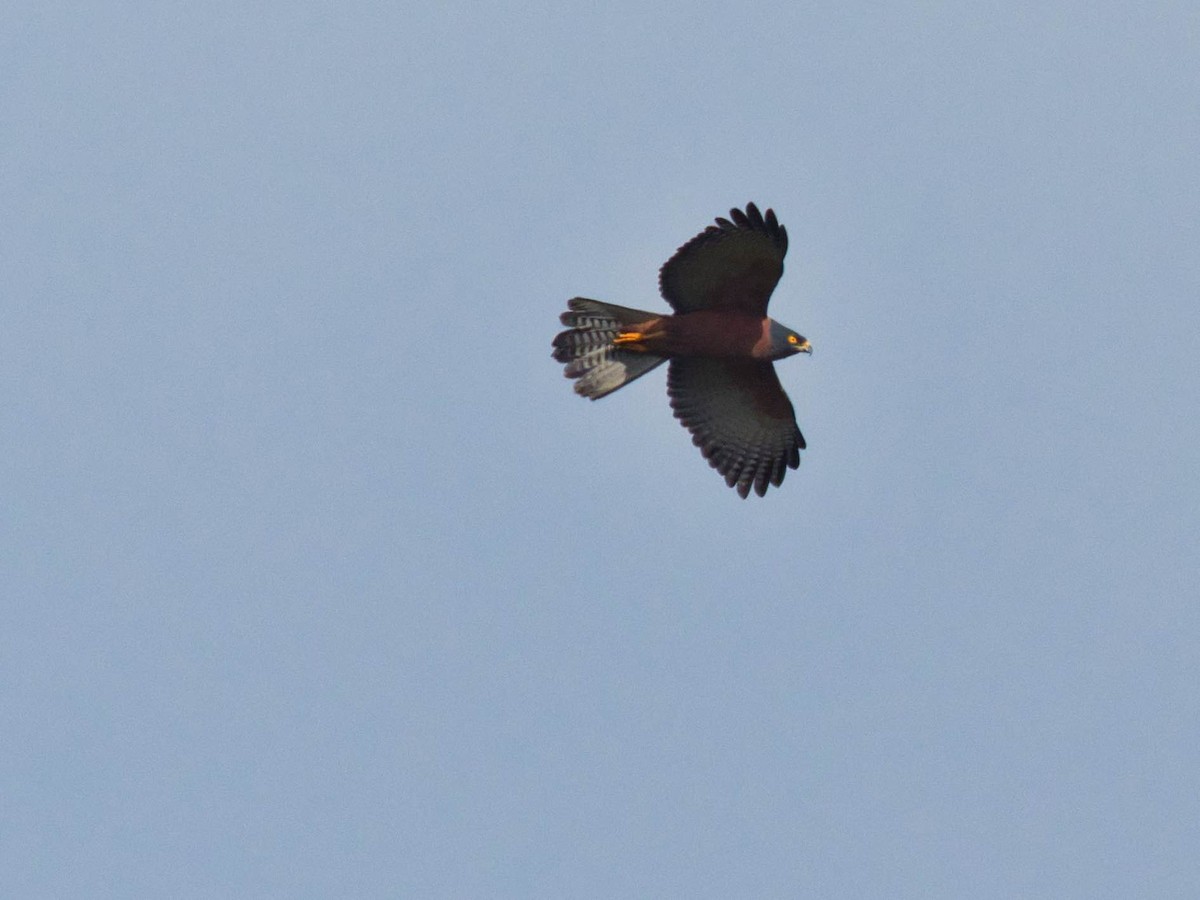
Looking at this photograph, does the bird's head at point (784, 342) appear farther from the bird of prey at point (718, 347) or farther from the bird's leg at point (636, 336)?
the bird's leg at point (636, 336)

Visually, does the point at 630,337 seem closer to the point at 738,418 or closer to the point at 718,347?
the point at 718,347

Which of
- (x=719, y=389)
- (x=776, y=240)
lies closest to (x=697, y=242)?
(x=776, y=240)

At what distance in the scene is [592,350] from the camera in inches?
1022

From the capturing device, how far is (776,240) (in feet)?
81.0

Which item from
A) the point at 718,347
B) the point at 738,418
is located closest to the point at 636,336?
the point at 718,347

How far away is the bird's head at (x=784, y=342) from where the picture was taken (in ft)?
84.6

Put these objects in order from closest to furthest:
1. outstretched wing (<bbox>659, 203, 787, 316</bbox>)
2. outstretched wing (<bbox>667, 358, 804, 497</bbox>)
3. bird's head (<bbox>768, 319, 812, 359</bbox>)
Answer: outstretched wing (<bbox>659, 203, 787, 316</bbox>), bird's head (<bbox>768, 319, 812, 359</bbox>), outstretched wing (<bbox>667, 358, 804, 497</bbox>)

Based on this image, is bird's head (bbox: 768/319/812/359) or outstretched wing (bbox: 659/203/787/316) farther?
bird's head (bbox: 768/319/812/359)

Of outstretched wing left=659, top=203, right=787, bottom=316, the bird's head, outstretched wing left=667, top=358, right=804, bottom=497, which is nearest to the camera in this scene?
outstretched wing left=659, top=203, right=787, bottom=316

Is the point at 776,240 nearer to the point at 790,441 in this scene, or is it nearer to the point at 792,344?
the point at 792,344

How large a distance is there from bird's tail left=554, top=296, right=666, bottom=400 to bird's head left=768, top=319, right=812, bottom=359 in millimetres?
1612

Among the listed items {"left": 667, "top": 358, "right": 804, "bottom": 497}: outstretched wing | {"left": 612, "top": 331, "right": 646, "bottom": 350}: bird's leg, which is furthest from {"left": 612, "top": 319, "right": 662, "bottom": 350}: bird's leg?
{"left": 667, "top": 358, "right": 804, "bottom": 497}: outstretched wing

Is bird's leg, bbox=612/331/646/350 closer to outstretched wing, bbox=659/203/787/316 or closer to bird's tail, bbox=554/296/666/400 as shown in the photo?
bird's tail, bbox=554/296/666/400

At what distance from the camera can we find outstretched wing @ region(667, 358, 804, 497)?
87.6 ft
